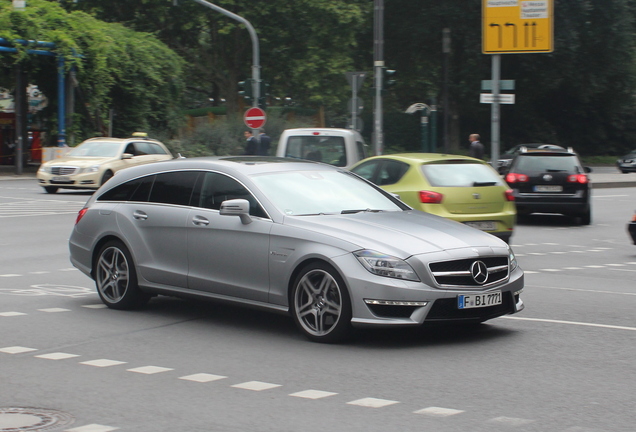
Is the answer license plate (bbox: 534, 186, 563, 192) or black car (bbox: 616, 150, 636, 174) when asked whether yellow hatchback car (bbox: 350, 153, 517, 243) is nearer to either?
license plate (bbox: 534, 186, 563, 192)

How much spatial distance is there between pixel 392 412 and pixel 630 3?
170 feet

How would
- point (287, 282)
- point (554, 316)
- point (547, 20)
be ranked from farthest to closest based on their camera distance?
point (547, 20) → point (554, 316) → point (287, 282)

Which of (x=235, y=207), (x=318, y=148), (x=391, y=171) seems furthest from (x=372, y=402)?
(x=318, y=148)

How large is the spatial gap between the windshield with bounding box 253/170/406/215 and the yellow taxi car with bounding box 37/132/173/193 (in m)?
19.3

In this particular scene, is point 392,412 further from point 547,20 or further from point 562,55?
point 562,55

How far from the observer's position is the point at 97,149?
29438mm

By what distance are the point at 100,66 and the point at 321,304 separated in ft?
108

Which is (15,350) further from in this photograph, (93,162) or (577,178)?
(93,162)

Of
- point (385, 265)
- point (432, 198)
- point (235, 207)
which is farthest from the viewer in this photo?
point (432, 198)

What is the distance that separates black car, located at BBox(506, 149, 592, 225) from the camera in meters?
20.2

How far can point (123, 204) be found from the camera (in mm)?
9742

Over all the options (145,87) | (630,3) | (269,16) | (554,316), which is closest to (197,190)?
(554,316)

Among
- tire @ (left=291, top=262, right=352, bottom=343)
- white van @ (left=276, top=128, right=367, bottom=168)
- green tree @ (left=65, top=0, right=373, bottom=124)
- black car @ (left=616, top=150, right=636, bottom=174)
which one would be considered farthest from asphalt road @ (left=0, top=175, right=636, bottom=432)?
black car @ (left=616, top=150, right=636, bottom=174)

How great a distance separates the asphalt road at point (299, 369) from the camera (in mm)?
5500
